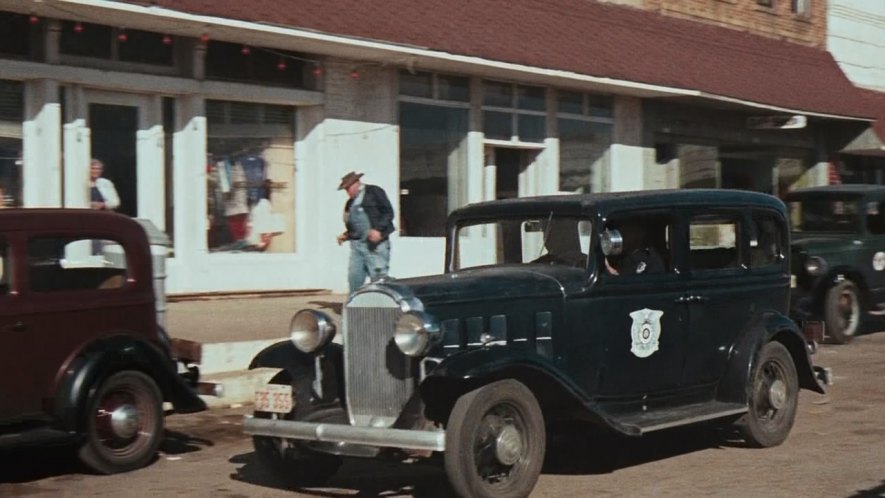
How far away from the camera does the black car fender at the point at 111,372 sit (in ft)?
26.6

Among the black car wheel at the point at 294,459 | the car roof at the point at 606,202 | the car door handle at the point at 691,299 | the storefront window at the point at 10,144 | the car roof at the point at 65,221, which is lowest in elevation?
the black car wheel at the point at 294,459

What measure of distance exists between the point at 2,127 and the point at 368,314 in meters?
7.30

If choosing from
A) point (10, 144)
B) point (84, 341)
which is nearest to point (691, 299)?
point (84, 341)

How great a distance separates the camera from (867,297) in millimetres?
15344

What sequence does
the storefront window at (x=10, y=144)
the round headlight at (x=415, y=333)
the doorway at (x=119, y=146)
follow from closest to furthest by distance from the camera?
the round headlight at (x=415, y=333) → the storefront window at (x=10, y=144) → the doorway at (x=119, y=146)

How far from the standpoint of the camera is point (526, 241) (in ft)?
27.6

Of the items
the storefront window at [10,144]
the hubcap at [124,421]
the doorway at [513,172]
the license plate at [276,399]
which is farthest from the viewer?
the doorway at [513,172]

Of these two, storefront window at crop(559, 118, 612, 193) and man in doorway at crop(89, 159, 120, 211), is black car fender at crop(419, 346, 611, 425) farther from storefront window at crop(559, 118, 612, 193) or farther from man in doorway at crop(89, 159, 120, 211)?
storefront window at crop(559, 118, 612, 193)

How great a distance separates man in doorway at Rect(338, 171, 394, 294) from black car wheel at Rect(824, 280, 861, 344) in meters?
4.86

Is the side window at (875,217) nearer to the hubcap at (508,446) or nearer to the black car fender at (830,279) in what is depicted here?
Answer: the black car fender at (830,279)

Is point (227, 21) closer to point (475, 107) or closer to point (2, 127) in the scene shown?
point (2, 127)

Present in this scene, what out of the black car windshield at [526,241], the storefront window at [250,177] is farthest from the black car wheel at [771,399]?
the storefront window at [250,177]

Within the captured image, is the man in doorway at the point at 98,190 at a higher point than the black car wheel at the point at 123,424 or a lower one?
higher

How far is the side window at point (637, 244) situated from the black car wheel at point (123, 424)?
118 inches
